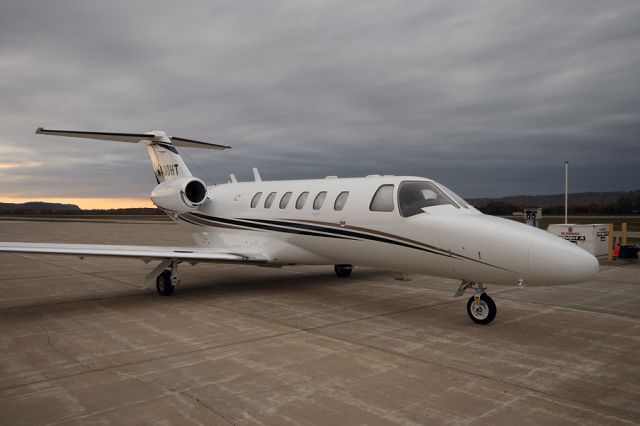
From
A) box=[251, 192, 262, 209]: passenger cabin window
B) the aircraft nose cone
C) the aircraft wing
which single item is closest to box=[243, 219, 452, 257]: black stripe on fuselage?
box=[251, 192, 262, 209]: passenger cabin window

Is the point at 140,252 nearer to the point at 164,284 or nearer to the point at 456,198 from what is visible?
the point at 164,284

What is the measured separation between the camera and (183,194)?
1188cm

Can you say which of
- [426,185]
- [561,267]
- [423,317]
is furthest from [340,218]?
[561,267]

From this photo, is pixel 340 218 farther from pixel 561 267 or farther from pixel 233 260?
pixel 561 267

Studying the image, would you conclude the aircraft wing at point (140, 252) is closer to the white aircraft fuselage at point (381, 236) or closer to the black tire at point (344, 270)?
the white aircraft fuselage at point (381, 236)

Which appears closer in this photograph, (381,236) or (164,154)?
(381,236)

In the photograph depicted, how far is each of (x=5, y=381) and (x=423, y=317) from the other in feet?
18.2

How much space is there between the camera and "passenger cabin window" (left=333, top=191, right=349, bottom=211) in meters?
8.95

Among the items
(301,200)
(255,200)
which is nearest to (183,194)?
(255,200)

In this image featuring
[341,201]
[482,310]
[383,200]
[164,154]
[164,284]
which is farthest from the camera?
[164,154]

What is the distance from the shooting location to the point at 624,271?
1285 cm

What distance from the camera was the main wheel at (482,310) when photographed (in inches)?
273

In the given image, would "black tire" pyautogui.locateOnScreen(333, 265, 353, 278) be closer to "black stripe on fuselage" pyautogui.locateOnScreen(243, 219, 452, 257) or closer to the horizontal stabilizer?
"black stripe on fuselage" pyautogui.locateOnScreen(243, 219, 452, 257)

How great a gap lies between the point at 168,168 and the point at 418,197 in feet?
27.3
